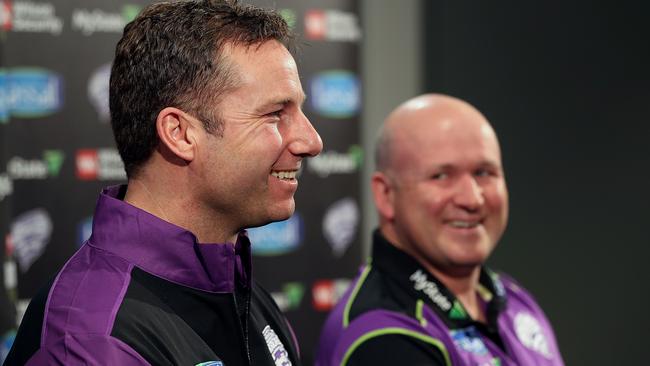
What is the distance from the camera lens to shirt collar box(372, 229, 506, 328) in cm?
201

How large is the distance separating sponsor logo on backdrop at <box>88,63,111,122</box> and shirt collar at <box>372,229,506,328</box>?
4.82 ft

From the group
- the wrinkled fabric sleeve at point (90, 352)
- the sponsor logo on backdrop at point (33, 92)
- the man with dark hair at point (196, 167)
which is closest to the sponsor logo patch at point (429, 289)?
the man with dark hair at point (196, 167)

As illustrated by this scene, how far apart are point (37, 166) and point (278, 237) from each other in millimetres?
996

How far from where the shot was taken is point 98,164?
3.24 metres

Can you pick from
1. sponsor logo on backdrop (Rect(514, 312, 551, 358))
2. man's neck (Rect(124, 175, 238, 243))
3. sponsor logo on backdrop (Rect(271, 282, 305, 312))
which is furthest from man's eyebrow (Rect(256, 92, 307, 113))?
sponsor logo on backdrop (Rect(271, 282, 305, 312))

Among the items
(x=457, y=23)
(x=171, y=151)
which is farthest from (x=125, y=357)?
(x=457, y=23)

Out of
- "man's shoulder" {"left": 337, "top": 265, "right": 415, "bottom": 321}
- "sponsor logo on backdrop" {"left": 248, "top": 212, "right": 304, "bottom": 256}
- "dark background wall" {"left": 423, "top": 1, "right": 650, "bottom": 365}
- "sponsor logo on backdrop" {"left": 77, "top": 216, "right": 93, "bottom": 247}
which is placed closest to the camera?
"man's shoulder" {"left": 337, "top": 265, "right": 415, "bottom": 321}

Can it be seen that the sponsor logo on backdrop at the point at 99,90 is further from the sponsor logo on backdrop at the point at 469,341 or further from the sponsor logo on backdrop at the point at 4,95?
the sponsor logo on backdrop at the point at 469,341

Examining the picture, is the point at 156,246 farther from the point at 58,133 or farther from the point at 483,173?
the point at 58,133

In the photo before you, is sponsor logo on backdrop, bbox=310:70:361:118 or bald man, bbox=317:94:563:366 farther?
sponsor logo on backdrop, bbox=310:70:361:118

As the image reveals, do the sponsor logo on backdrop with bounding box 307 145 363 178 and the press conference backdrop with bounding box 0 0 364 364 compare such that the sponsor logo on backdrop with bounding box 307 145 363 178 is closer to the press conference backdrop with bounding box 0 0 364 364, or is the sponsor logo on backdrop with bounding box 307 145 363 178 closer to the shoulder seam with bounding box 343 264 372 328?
→ the press conference backdrop with bounding box 0 0 364 364

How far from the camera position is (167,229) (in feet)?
4.17

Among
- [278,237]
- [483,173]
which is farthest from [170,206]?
[278,237]

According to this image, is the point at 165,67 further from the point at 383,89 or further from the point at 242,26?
the point at 383,89
